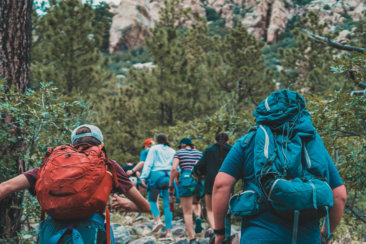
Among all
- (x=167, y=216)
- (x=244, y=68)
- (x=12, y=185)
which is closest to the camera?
(x=12, y=185)

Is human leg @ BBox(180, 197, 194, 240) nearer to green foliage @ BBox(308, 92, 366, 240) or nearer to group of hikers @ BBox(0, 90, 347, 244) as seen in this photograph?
green foliage @ BBox(308, 92, 366, 240)

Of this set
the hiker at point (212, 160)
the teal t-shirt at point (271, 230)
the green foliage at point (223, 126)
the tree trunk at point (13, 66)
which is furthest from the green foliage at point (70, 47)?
the teal t-shirt at point (271, 230)

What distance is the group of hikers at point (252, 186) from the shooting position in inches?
75.7

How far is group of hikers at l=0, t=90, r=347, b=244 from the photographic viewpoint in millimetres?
1923

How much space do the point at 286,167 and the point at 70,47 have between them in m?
12.1

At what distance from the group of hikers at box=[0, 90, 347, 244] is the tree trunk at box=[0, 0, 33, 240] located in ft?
6.46

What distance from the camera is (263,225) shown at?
1.98 meters

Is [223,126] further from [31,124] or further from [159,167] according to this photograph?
[31,124]

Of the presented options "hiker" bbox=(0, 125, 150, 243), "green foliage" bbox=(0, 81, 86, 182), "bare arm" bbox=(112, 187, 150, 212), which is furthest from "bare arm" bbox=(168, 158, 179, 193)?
"hiker" bbox=(0, 125, 150, 243)

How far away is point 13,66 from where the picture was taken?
4168 millimetres

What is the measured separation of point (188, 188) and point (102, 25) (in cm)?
925

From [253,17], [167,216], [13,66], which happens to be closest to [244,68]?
[167,216]

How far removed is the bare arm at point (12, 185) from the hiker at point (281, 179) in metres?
A: 1.10

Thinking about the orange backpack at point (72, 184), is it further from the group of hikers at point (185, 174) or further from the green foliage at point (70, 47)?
the green foliage at point (70, 47)
